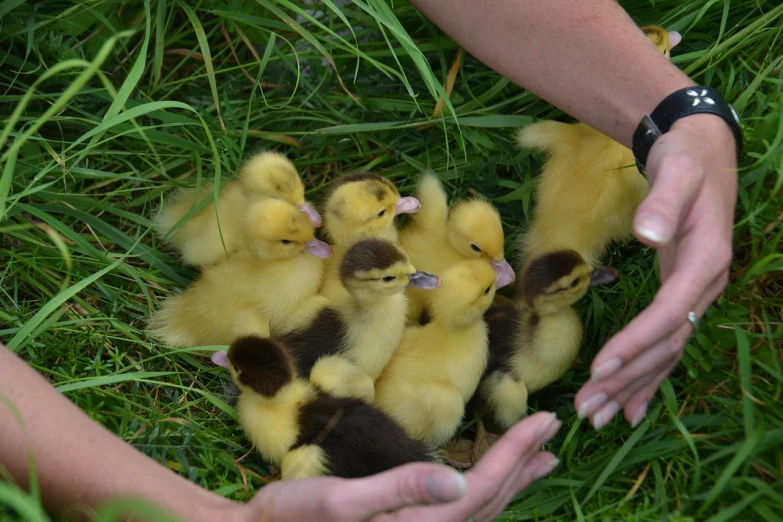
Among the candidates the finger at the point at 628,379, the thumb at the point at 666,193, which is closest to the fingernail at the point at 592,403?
the finger at the point at 628,379

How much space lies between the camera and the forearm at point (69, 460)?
1.59 meters

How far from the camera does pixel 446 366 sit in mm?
2197

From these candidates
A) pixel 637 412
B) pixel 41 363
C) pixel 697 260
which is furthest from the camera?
pixel 41 363

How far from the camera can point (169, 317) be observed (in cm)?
241

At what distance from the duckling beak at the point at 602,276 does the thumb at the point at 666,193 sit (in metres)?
0.51

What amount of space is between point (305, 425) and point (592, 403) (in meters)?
0.74

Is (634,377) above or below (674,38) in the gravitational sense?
below

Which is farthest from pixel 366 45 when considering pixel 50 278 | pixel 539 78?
pixel 50 278

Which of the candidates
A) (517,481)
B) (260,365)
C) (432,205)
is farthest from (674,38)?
(260,365)

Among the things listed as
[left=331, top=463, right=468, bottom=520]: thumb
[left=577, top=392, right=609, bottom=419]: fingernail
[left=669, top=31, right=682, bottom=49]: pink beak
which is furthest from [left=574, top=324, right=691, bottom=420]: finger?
[left=669, top=31, right=682, bottom=49]: pink beak

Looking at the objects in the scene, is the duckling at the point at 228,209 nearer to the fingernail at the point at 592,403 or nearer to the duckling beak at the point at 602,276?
the duckling beak at the point at 602,276

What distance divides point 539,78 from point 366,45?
2.45 feet

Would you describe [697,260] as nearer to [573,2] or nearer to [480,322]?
[480,322]

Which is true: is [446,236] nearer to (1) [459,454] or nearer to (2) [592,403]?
(1) [459,454]
